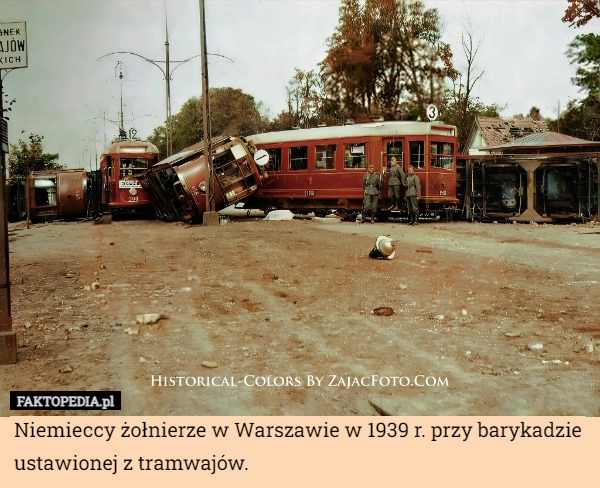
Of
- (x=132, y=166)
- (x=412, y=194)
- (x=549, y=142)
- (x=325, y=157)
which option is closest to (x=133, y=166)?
(x=132, y=166)

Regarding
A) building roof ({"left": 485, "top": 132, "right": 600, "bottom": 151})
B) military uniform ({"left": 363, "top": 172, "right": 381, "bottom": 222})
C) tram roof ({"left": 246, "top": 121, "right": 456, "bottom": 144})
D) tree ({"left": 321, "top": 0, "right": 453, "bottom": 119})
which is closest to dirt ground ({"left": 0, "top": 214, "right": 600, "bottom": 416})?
tree ({"left": 321, "top": 0, "right": 453, "bottom": 119})

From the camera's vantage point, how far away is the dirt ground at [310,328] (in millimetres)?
3902

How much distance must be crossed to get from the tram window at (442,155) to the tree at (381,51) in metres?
9.22

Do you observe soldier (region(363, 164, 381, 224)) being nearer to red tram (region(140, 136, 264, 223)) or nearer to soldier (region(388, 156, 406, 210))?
soldier (region(388, 156, 406, 210))

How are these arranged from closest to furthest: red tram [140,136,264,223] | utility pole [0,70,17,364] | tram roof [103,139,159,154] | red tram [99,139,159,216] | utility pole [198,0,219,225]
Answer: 1. utility pole [0,70,17,364]
2. utility pole [198,0,219,225]
3. red tram [140,136,264,223]
4. red tram [99,139,159,216]
5. tram roof [103,139,159,154]

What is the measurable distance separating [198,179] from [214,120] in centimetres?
153

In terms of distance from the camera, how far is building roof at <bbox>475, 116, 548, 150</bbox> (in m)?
29.8

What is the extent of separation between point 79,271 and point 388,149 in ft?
33.4

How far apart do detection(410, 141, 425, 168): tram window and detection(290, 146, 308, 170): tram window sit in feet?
10.5

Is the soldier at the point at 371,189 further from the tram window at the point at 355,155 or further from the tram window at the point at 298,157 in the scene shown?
the tram window at the point at 298,157

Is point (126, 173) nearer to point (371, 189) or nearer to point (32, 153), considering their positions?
point (371, 189)

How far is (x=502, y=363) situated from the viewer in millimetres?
4520

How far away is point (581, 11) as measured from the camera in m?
6.16

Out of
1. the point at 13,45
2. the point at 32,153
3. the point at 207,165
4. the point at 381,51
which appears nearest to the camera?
the point at 13,45
